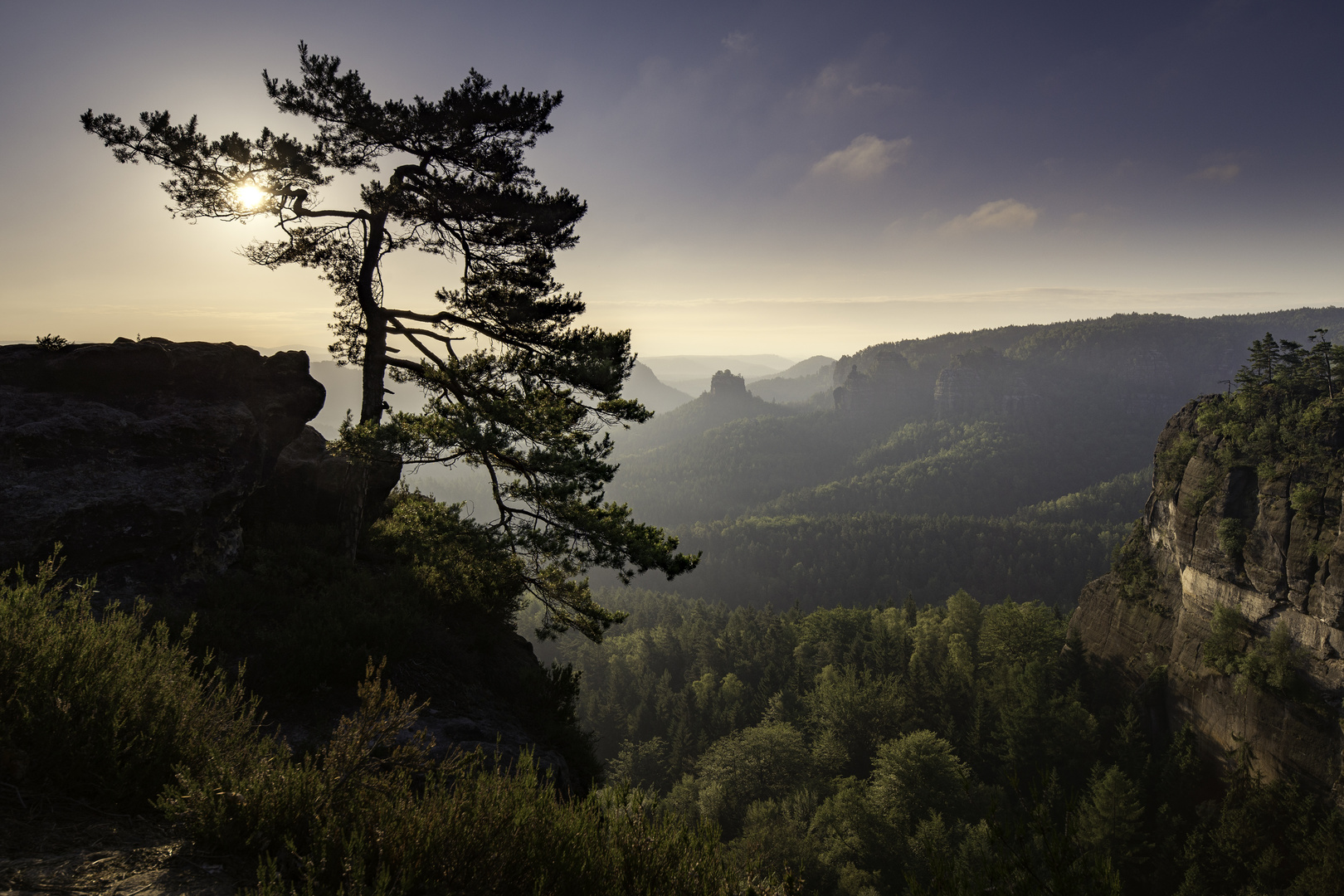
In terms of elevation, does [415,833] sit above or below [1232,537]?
above

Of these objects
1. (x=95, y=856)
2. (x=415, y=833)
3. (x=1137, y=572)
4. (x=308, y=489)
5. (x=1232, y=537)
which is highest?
(x=308, y=489)

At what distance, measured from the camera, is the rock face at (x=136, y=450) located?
7.91m

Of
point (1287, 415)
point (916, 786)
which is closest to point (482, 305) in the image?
point (916, 786)

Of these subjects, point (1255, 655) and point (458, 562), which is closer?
point (458, 562)

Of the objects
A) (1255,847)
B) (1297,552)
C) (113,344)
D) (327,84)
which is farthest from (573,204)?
(1297,552)

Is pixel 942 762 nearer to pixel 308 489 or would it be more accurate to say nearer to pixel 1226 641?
pixel 1226 641

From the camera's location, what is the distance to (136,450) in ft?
30.6

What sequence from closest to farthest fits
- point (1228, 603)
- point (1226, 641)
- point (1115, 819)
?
point (1115, 819), point (1226, 641), point (1228, 603)

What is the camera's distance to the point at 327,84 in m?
10.2

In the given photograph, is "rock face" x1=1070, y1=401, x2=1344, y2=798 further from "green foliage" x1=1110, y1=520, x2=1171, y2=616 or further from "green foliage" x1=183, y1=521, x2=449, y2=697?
"green foliage" x1=183, y1=521, x2=449, y2=697

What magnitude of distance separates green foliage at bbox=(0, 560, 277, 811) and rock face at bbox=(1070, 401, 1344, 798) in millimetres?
44634

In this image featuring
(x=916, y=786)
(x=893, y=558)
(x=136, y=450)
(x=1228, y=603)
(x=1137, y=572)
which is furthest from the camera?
(x=893, y=558)

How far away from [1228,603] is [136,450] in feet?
168

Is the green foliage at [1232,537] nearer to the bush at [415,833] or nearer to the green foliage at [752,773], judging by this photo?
the green foliage at [752,773]
